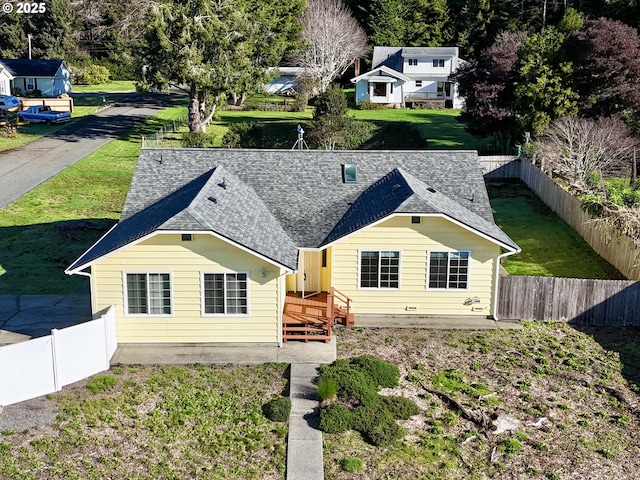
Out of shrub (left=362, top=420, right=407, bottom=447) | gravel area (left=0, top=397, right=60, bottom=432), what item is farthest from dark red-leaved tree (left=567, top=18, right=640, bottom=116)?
gravel area (left=0, top=397, right=60, bottom=432)

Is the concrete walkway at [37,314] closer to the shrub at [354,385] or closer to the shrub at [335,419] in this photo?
the shrub at [354,385]

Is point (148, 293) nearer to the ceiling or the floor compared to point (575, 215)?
nearer to the floor

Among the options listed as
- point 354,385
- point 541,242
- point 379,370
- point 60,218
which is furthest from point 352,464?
point 60,218

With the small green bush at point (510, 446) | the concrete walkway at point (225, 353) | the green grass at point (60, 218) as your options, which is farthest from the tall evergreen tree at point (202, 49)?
the small green bush at point (510, 446)

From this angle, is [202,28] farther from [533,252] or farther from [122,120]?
[533,252]

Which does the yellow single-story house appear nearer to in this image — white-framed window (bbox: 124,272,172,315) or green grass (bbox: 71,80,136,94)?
white-framed window (bbox: 124,272,172,315)

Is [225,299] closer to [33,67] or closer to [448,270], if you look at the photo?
[448,270]

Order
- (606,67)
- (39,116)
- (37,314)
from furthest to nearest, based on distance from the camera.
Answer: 1. (39,116)
2. (606,67)
3. (37,314)
